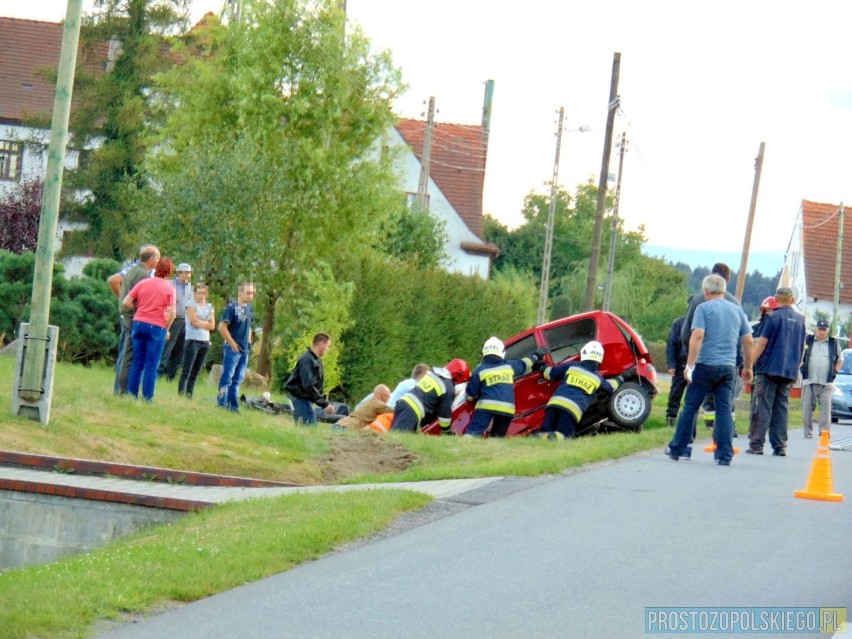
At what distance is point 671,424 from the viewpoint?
1945cm

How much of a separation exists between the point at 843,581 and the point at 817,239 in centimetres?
6782

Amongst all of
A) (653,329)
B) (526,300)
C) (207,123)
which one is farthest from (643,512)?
(653,329)

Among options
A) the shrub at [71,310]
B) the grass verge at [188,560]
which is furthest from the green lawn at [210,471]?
the shrub at [71,310]

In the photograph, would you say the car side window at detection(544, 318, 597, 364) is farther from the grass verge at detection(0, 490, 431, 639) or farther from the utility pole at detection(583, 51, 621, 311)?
the utility pole at detection(583, 51, 621, 311)

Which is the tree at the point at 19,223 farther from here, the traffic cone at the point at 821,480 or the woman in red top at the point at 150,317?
the traffic cone at the point at 821,480

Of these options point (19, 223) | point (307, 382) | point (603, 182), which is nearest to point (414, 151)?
point (19, 223)

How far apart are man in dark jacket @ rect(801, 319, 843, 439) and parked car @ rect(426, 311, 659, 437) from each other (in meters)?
2.82

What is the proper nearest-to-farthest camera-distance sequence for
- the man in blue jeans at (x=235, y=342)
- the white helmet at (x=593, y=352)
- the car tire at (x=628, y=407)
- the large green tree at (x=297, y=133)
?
the man in blue jeans at (x=235, y=342)
the white helmet at (x=593, y=352)
the car tire at (x=628, y=407)
the large green tree at (x=297, y=133)

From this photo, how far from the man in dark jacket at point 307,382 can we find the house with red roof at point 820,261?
165 feet

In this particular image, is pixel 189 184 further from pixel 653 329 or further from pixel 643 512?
pixel 653 329

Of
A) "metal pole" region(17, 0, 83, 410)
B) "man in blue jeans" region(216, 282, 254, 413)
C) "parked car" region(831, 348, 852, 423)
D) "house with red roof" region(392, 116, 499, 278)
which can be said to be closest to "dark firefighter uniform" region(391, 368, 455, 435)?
"man in blue jeans" region(216, 282, 254, 413)

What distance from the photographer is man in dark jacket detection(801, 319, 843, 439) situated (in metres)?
20.8

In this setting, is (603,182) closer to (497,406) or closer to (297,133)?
(297,133)

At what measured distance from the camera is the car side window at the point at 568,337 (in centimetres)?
2020
